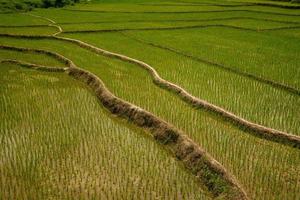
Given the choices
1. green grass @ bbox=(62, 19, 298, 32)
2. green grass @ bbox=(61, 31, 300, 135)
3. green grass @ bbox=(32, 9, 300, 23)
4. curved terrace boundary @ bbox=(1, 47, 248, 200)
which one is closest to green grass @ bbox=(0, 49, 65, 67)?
curved terrace boundary @ bbox=(1, 47, 248, 200)

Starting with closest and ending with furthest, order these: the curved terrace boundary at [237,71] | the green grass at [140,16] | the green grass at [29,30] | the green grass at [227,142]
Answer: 1. the green grass at [227,142]
2. the curved terrace boundary at [237,71]
3. the green grass at [29,30]
4. the green grass at [140,16]

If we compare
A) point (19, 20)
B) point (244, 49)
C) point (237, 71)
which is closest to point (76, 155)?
point (237, 71)

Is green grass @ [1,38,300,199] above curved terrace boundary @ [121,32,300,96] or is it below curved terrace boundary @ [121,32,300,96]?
below

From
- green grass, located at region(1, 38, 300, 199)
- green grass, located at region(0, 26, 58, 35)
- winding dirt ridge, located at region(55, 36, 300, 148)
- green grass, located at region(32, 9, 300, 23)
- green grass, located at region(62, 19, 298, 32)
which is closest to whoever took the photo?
green grass, located at region(1, 38, 300, 199)

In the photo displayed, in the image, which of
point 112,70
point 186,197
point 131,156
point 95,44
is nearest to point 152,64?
point 112,70

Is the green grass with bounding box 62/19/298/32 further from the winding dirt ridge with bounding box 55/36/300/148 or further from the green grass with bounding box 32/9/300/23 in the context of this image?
the winding dirt ridge with bounding box 55/36/300/148

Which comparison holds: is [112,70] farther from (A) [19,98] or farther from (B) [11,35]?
(B) [11,35]

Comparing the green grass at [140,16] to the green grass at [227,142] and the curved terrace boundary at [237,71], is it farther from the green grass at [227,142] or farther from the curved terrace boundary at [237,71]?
the green grass at [227,142]

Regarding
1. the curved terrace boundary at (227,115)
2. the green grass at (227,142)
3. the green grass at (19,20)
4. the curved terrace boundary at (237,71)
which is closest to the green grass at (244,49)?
the curved terrace boundary at (237,71)
